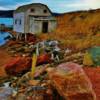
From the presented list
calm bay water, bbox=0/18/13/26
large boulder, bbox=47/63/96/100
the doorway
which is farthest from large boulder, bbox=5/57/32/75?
the doorway

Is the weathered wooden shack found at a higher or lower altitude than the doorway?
higher

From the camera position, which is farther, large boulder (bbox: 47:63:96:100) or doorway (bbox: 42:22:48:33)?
doorway (bbox: 42:22:48:33)

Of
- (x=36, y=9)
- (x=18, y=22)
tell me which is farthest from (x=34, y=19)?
(x=18, y=22)

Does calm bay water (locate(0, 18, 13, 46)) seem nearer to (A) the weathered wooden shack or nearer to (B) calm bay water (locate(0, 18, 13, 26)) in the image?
(B) calm bay water (locate(0, 18, 13, 26))

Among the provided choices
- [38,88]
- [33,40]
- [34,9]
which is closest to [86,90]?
[38,88]

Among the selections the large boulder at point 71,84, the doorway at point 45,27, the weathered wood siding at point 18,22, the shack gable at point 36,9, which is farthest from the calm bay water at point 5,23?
the large boulder at point 71,84

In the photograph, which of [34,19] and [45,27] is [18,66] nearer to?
[34,19]

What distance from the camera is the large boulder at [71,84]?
4.83m

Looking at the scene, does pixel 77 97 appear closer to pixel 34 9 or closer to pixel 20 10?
pixel 20 10

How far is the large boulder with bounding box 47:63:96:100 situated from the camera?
190 inches

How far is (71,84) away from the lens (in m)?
4.84

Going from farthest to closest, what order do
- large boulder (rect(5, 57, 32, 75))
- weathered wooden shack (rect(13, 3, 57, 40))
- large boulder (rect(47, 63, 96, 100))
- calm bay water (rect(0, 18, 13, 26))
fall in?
weathered wooden shack (rect(13, 3, 57, 40)), calm bay water (rect(0, 18, 13, 26)), large boulder (rect(5, 57, 32, 75)), large boulder (rect(47, 63, 96, 100))

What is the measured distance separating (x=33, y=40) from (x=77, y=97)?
4.18m

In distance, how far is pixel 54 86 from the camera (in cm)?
498
